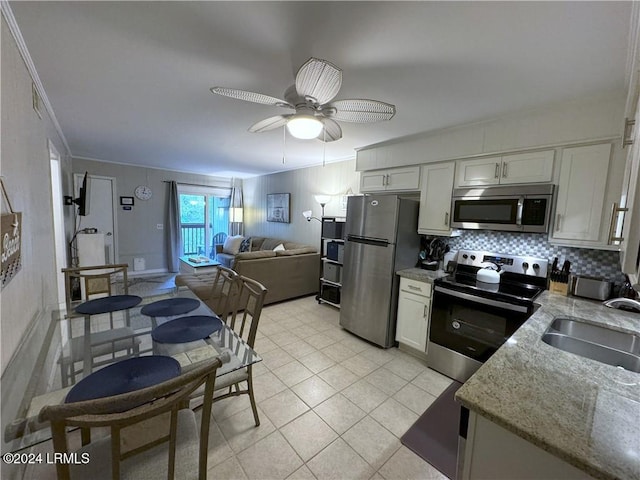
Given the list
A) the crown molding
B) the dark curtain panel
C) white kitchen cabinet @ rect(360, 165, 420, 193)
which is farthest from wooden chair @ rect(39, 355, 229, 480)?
the dark curtain panel

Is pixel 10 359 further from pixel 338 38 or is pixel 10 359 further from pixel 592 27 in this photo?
pixel 592 27

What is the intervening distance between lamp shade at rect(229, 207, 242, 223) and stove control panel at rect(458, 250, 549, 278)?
5.49 meters

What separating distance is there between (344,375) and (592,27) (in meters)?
2.70

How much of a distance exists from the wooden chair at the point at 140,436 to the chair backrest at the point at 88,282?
1.33 metres

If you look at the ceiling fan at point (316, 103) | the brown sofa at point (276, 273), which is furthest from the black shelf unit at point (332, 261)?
the ceiling fan at point (316, 103)

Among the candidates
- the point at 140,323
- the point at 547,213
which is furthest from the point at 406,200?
the point at 140,323

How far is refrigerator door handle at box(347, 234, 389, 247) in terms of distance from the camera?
2769 millimetres

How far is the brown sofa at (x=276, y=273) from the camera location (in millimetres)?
3553

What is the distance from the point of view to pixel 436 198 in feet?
8.81

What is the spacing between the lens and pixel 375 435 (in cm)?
173

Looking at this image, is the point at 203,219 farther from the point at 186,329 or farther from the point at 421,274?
the point at 421,274

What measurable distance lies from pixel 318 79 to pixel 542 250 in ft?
7.74

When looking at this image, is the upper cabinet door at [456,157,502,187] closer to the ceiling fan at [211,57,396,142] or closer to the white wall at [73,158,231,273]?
the ceiling fan at [211,57,396,142]

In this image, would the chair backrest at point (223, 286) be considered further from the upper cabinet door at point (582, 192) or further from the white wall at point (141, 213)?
the white wall at point (141, 213)
